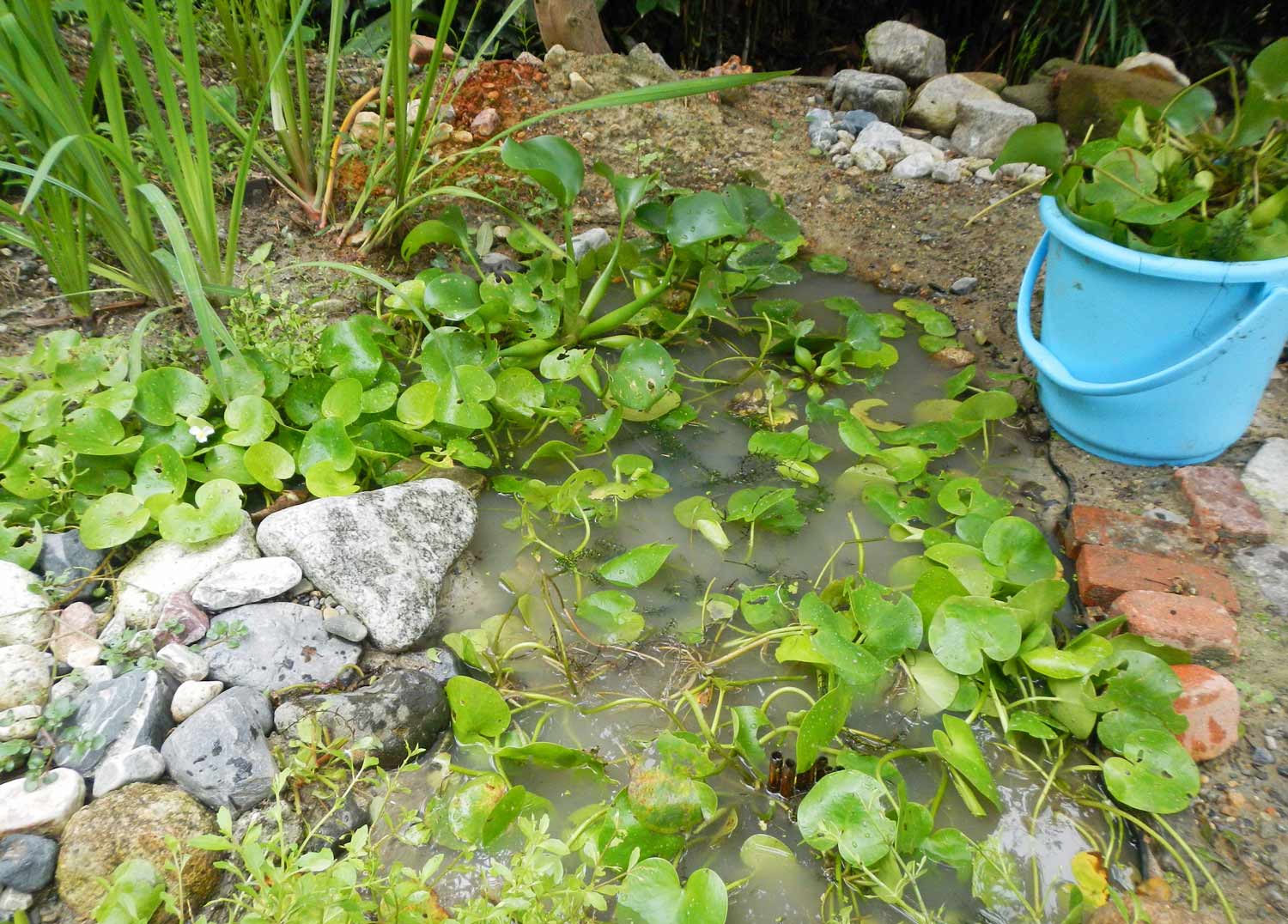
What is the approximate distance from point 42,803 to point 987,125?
10.7 feet

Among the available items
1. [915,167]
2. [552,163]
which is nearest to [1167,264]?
[552,163]

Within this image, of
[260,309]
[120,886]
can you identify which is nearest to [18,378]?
[260,309]

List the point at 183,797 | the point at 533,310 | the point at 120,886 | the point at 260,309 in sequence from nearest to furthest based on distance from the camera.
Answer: the point at 120,886 → the point at 183,797 → the point at 260,309 → the point at 533,310

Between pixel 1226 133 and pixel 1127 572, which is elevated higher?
pixel 1226 133

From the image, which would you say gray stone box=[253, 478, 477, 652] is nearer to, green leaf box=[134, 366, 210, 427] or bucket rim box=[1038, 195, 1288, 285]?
Answer: green leaf box=[134, 366, 210, 427]

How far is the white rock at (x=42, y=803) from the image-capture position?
3.83ft

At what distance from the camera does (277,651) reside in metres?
1.45

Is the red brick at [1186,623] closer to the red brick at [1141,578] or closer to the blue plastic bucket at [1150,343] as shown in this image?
the red brick at [1141,578]

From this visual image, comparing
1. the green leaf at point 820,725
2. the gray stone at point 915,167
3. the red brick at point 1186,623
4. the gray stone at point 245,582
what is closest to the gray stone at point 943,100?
the gray stone at point 915,167

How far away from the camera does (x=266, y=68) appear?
2.39m

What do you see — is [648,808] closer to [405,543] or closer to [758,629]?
[758,629]

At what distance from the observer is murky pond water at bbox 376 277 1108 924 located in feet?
4.28

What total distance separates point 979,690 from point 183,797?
1.28m

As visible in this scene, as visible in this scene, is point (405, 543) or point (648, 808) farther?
point (405, 543)
